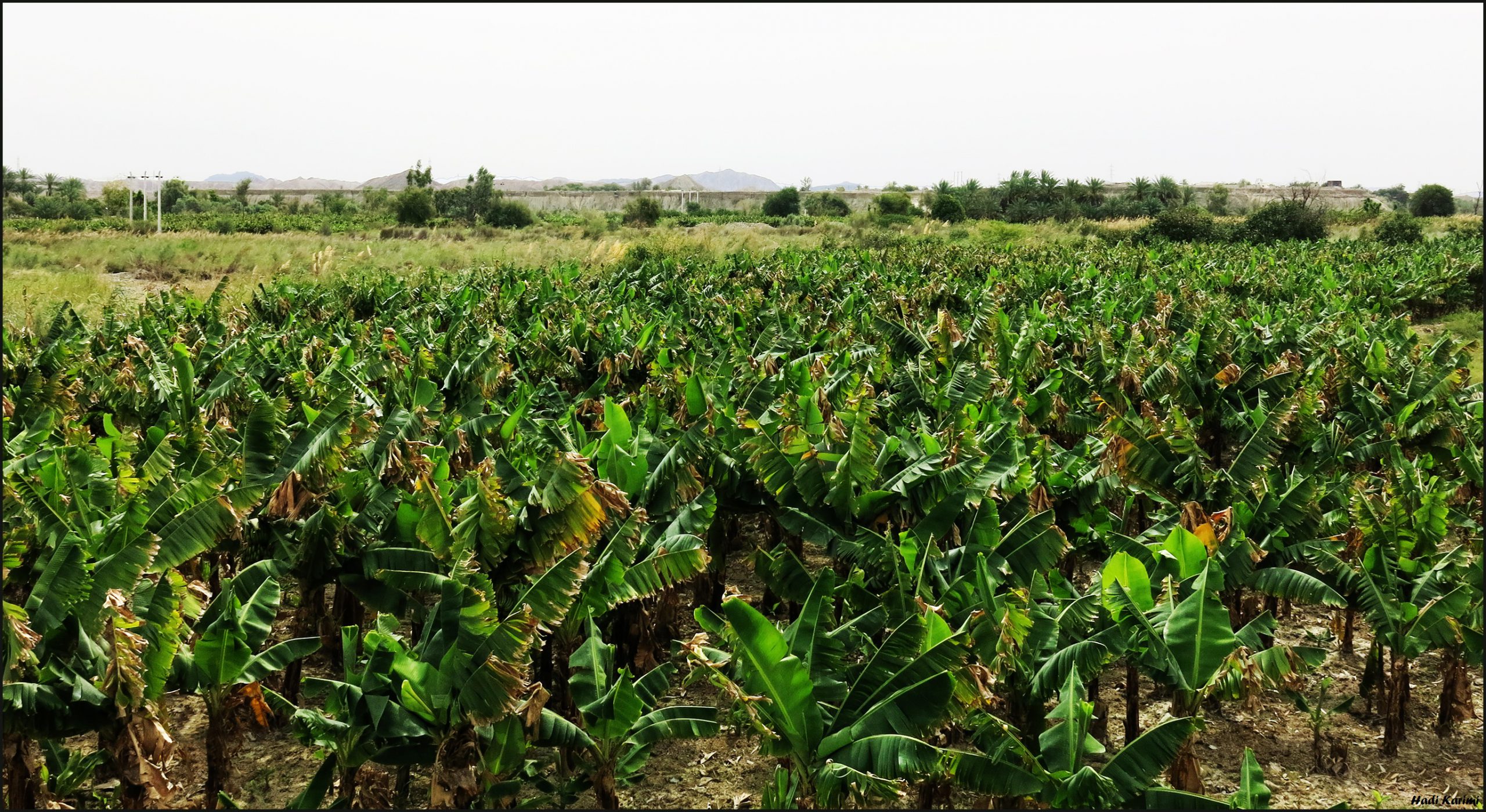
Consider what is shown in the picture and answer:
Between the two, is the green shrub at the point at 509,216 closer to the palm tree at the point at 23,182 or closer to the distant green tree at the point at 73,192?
the distant green tree at the point at 73,192

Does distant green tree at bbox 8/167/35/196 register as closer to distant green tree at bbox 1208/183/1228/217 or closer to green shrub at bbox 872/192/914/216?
green shrub at bbox 872/192/914/216

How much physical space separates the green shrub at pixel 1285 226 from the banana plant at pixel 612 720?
4432cm

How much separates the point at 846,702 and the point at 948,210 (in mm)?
57167

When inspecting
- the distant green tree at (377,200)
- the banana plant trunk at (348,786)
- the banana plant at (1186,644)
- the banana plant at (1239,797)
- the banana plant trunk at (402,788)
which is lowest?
the banana plant trunk at (402,788)

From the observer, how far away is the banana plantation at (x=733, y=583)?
14.9 feet

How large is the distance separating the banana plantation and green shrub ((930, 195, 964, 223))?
50028 millimetres

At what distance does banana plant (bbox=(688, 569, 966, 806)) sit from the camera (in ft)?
13.9

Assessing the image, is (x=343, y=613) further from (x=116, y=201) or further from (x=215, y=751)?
(x=116, y=201)

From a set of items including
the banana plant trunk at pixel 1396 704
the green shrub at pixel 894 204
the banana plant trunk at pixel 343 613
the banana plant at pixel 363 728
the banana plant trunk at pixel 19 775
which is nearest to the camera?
the banana plant trunk at pixel 19 775

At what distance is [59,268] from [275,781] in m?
33.5

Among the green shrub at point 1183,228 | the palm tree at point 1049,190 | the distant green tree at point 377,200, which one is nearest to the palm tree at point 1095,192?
the palm tree at point 1049,190

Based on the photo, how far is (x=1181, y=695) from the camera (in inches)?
193

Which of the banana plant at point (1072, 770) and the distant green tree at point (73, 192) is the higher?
the distant green tree at point (73, 192)

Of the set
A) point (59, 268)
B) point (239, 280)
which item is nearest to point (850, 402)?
point (239, 280)
